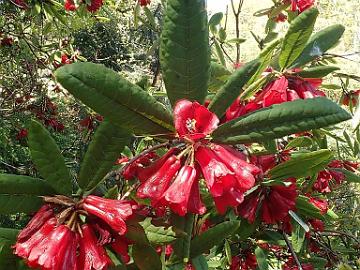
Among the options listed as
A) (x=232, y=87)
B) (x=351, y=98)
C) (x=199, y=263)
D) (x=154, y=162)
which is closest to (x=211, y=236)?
(x=199, y=263)

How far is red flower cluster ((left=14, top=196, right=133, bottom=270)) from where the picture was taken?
0.82m

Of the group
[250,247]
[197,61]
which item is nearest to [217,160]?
[197,61]

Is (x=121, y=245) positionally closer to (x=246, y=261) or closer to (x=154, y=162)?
(x=154, y=162)

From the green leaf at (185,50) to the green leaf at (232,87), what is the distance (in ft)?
0.14

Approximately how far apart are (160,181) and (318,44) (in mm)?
807

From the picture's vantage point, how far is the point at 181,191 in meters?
0.87

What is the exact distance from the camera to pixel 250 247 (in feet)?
7.36

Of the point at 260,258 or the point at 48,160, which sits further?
the point at 260,258

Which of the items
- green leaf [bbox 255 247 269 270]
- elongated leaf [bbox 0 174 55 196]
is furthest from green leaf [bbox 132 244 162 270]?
green leaf [bbox 255 247 269 270]

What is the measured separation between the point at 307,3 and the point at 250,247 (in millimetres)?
1257

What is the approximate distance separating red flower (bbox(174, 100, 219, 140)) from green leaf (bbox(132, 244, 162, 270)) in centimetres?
29

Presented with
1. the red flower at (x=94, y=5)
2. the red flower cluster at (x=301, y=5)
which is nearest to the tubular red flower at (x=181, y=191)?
the red flower cluster at (x=301, y=5)

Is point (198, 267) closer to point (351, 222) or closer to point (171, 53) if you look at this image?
point (171, 53)

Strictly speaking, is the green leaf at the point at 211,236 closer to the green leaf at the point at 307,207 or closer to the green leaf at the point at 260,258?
the green leaf at the point at 307,207
